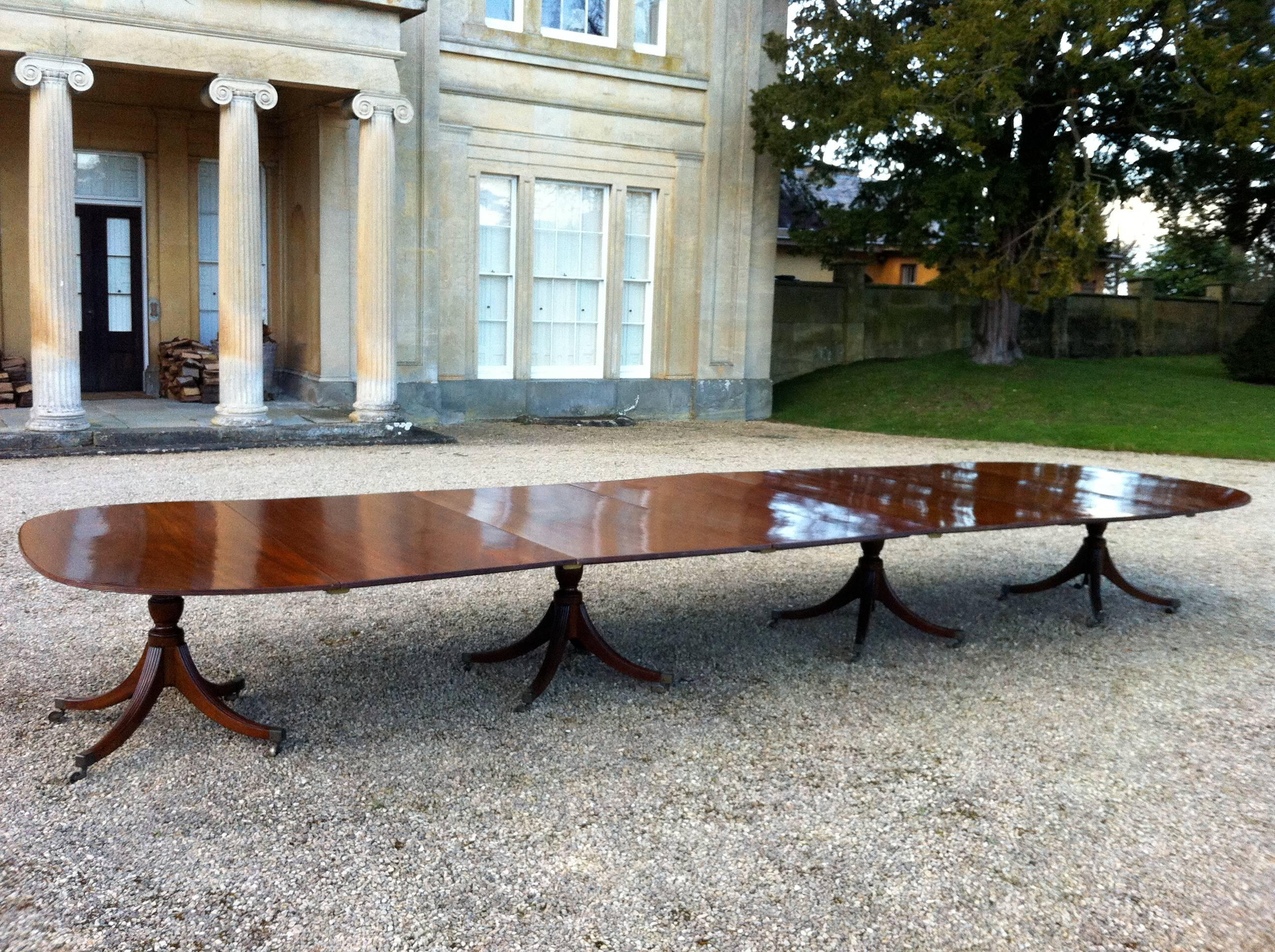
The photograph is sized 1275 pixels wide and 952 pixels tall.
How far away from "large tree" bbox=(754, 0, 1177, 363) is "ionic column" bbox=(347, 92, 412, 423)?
17.9 ft

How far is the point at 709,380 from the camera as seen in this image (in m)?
16.4

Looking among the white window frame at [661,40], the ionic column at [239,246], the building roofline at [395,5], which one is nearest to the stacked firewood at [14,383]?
the ionic column at [239,246]

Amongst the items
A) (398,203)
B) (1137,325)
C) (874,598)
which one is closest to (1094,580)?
(874,598)

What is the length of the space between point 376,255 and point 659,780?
375 inches

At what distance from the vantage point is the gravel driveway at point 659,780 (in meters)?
3.06

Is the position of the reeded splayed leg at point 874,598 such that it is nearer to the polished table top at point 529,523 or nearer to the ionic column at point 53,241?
the polished table top at point 529,523

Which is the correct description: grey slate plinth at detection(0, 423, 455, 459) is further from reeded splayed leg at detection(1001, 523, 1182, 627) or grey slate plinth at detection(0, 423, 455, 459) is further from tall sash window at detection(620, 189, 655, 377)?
reeded splayed leg at detection(1001, 523, 1182, 627)

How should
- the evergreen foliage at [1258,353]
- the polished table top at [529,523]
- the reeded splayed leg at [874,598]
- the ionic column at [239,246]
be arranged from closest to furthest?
1. the polished table top at [529,523]
2. the reeded splayed leg at [874,598]
3. the ionic column at [239,246]
4. the evergreen foliage at [1258,353]

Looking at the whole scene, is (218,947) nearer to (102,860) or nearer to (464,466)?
(102,860)

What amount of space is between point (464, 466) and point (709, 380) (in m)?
6.29

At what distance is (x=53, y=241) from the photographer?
10734 mm

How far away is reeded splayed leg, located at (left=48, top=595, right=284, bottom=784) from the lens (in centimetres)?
397

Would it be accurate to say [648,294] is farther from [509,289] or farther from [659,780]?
[659,780]

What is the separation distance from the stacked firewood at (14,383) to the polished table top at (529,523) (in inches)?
372
